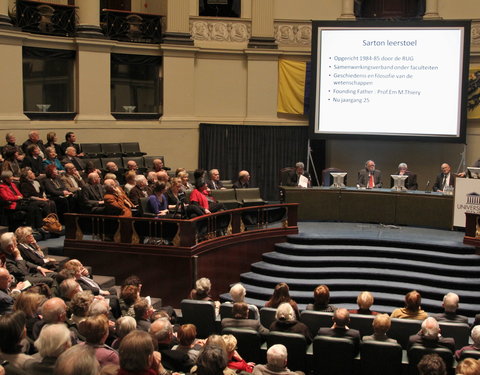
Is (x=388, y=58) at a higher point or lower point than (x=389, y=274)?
higher

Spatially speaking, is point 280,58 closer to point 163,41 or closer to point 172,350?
point 163,41

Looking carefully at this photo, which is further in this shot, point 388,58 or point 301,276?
point 388,58

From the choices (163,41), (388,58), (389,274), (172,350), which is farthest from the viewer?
(163,41)

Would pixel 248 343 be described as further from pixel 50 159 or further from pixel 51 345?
pixel 50 159

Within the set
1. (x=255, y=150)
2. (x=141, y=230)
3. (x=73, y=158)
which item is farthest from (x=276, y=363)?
(x=255, y=150)

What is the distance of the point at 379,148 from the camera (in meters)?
17.2

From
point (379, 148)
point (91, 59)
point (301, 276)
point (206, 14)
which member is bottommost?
point (301, 276)

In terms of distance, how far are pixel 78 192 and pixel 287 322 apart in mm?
5462

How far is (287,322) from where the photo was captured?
6.81 meters

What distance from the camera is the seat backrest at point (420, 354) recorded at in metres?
6.29

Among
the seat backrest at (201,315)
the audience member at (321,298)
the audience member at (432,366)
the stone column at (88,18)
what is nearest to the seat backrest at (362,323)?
the audience member at (321,298)

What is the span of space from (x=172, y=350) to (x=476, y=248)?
703cm

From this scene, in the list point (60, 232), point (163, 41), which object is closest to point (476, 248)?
point (60, 232)

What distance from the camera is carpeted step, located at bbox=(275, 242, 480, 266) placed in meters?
11.3
